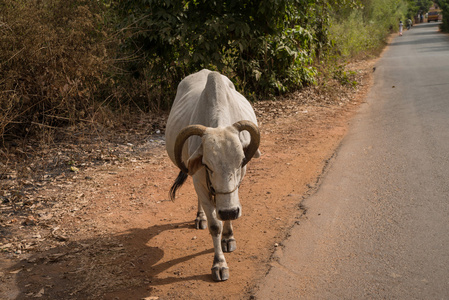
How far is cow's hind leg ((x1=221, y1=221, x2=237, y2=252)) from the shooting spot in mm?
4237

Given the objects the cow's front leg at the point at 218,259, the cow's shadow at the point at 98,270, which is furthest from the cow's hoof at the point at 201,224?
the cow's front leg at the point at 218,259

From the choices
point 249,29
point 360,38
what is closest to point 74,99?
point 249,29

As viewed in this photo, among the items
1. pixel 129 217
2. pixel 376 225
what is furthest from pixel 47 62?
pixel 376 225

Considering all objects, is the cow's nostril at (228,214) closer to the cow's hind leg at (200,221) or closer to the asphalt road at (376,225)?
the asphalt road at (376,225)

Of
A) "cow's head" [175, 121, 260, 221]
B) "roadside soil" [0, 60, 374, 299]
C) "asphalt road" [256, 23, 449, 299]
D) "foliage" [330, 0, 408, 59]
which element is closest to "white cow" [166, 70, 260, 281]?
"cow's head" [175, 121, 260, 221]

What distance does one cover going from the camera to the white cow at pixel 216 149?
332 centimetres

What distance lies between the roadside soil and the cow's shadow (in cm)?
1

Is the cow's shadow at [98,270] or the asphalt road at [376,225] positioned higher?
the cow's shadow at [98,270]

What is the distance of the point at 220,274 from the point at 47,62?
513 cm

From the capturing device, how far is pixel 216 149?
329 cm

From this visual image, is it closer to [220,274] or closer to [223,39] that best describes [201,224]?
[220,274]

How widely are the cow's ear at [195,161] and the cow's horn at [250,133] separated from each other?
1.22 ft

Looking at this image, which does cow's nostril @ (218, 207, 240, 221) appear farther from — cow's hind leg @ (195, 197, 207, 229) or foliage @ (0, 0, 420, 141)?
foliage @ (0, 0, 420, 141)

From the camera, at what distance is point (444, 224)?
14.7 ft
